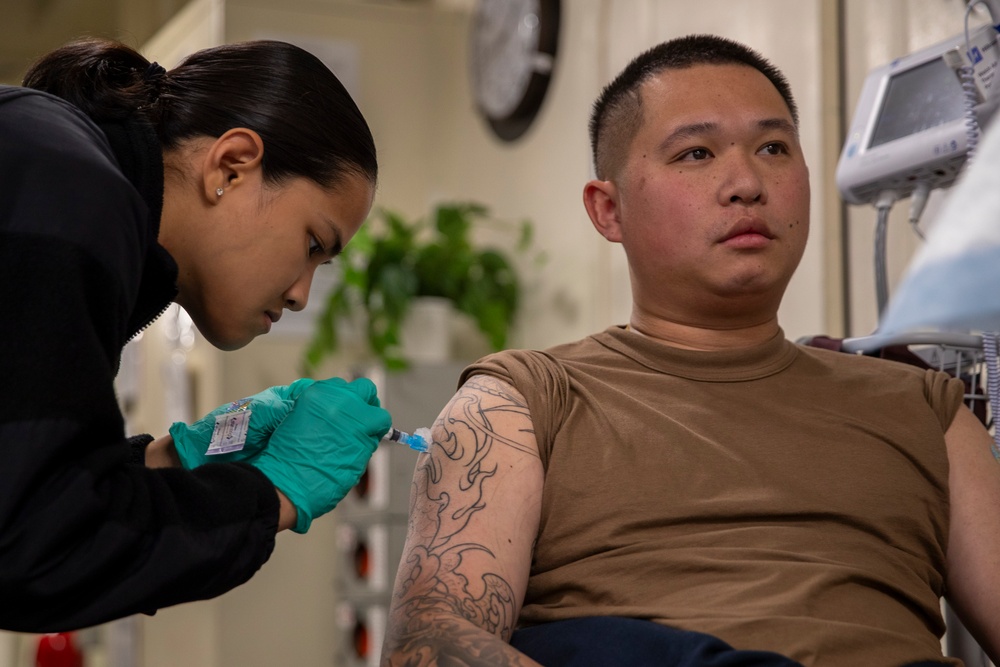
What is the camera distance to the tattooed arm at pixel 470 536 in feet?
3.91

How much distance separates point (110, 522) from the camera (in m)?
0.99

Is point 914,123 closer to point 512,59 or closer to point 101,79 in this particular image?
point 101,79

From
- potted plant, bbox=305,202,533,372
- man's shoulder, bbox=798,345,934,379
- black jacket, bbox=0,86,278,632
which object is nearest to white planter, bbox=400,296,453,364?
potted plant, bbox=305,202,533,372

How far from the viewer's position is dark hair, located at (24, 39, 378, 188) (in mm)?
1255

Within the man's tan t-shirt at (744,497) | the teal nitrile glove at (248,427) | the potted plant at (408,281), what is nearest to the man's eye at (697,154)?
the man's tan t-shirt at (744,497)

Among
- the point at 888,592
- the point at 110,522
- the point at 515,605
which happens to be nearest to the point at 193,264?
the point at 110,522

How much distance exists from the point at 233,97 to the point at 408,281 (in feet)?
7.82

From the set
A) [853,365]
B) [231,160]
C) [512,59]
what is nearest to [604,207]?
[853,365]

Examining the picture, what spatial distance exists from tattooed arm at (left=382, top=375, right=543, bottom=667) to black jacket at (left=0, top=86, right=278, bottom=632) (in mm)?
227

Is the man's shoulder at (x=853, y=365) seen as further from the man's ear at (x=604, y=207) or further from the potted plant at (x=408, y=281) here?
the potted plant at (x=408, y=281)

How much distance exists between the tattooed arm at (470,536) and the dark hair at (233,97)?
34cm

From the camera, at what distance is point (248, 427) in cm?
134

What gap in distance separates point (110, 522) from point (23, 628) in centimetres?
14

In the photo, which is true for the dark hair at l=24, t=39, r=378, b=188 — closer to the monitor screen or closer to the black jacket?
the black jacket
